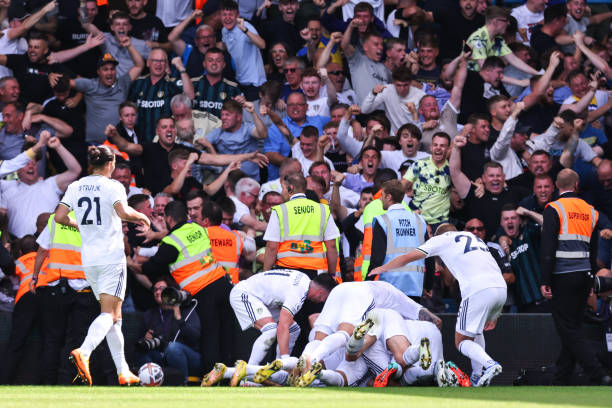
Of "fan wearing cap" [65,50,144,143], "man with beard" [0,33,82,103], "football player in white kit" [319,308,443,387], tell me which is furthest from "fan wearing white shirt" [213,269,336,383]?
"man with beard" [0,33,82,103]

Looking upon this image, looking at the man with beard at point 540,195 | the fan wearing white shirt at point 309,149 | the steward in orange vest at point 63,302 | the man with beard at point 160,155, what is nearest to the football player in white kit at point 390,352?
the steward in orange vest at point 63,302

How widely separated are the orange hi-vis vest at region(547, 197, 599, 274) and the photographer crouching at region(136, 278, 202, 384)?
3.83 metres

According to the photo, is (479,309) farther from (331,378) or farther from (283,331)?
(283,331)

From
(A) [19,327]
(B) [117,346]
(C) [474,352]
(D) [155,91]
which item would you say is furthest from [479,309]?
(D) [155,91]

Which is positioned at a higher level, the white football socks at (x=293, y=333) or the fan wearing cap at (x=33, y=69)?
the fan wearing cap at (x=33, y=69)

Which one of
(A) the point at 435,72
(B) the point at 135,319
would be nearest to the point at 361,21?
(A) the point at 435,72

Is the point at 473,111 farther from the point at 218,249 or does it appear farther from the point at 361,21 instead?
the point at 218,249

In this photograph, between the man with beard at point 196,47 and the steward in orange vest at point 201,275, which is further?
the man with beard at point 196,47

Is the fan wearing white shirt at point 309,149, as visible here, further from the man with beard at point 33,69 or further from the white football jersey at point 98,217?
the white football jersey at point 98,217

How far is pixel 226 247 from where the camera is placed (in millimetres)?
11414

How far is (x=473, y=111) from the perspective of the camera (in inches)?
587

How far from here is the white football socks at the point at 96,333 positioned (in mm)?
8687

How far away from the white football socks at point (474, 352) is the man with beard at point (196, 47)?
6697 millimetres

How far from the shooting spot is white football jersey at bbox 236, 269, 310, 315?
33.5 ft
